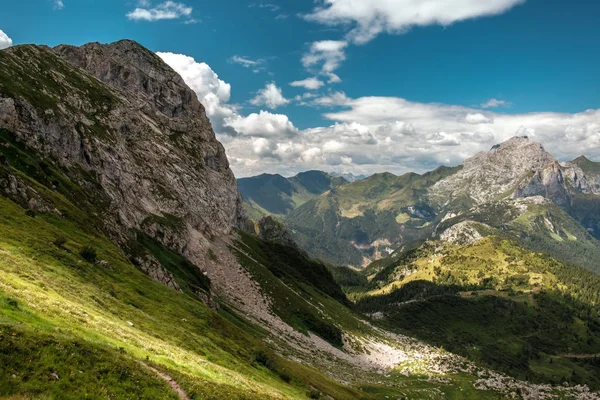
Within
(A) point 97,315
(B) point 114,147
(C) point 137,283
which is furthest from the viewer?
(B) point 114,147

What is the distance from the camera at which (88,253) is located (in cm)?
4931

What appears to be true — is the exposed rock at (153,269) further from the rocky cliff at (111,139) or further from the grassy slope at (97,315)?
the grassy slope at (97,315)

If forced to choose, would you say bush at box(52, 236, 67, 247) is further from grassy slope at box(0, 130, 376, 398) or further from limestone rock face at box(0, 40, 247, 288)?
limestone rock face at box(0, 40, 247, 288)

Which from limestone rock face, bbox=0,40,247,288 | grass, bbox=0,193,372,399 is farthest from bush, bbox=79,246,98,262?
limestone rock face, bbox=0,40,247,288

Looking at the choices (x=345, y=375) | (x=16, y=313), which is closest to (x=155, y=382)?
(x=16, y=313)

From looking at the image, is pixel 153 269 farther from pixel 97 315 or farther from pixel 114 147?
pixel 114 147

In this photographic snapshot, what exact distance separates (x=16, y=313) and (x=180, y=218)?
109387 millimetres

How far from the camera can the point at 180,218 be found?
12975 centimetres

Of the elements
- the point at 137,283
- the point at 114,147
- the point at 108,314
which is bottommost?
the point at 137,283

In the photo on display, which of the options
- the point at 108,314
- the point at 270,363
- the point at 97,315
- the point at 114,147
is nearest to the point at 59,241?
Answer: the point at 108,314

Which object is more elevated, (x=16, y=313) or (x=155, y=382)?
(x=16, y=313)

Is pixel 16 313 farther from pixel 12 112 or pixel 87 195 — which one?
pixel 12 112

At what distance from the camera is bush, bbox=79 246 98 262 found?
48.7m

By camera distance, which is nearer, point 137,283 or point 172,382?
point 172,382
